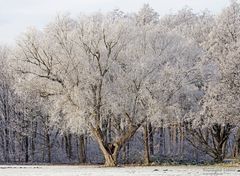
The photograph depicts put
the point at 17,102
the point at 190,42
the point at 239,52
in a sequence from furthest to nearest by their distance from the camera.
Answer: the point at 17,102
the point at 190,42
the point at 239,52

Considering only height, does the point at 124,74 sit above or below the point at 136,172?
above

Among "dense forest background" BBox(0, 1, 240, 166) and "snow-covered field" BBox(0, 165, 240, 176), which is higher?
"dense forest background" BBox(0, 1, 240, 166)

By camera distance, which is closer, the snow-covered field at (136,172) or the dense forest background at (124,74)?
the snow-covered field at (136,172)

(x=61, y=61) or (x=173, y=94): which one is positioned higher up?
(x=61, y=61)

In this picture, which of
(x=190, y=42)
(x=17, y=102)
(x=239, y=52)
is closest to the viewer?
(x=239, y=52)

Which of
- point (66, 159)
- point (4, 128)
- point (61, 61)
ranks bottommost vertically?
point (66, 159)

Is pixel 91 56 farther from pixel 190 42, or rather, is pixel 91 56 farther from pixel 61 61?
pixel 190 42

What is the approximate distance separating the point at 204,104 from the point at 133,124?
660cm

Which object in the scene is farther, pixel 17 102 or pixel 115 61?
pixel 17 102

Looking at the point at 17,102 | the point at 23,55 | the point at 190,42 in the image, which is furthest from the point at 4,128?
the point at 190,42

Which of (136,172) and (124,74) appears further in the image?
(124,74)

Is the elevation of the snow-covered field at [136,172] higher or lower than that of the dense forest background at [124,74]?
lower

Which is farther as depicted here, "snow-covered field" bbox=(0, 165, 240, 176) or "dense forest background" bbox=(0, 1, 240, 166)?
"dense forest background" bbox=(0, 1, 240, 166)

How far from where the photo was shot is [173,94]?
46750 millimetres
